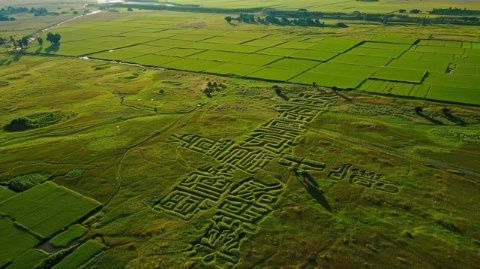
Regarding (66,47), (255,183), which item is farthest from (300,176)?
(66,47)

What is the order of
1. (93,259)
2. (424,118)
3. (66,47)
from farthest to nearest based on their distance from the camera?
(66,47)
(424,118)
(93,259)

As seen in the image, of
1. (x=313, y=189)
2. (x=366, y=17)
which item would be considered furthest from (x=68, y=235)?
(x=366, y=17)

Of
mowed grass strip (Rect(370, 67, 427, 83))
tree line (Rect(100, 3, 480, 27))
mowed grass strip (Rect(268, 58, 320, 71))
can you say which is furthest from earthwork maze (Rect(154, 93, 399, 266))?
tree line (Rect(100, 3, 480, 27))

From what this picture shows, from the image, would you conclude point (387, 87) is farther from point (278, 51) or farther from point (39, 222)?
point (39, 222)

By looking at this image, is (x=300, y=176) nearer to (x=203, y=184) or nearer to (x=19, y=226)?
(x=203, y=184)

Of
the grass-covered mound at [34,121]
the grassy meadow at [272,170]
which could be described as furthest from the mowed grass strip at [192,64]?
the grass-covered mound at [34,121]

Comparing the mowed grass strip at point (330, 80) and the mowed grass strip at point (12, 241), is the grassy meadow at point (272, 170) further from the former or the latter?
the mowed grass strip at point (330, 80)
